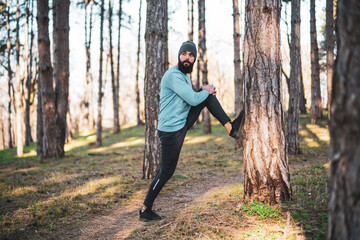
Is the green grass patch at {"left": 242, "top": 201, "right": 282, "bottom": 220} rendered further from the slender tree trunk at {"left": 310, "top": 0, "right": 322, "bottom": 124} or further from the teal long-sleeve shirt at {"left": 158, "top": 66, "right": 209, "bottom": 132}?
the slender tree trunk at {"left": 310, "top": 0, "right": 322, "bottom": 124}

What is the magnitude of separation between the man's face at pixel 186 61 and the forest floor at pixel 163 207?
2.12m

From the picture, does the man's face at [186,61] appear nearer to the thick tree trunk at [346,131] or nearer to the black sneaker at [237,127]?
the black sneaker at [237,127]

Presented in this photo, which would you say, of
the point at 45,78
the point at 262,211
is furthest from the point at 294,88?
the point at 45,78

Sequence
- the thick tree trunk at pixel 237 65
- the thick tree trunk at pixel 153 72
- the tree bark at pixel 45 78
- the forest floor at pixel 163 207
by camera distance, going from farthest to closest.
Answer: the thick tree trunk at pixel 237 65 < the tree bark at pixel 45 78 < the thick tree trunk at pixel 153 72 < the forest floor at pixel 163 207

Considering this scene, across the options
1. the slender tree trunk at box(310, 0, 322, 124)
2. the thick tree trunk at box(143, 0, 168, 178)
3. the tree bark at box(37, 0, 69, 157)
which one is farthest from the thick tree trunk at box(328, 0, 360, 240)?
the slender tree trunk at box(310, 0, 322, 124)

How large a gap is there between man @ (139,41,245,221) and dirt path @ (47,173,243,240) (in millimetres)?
497

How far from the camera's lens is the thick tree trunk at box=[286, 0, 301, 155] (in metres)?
8.12

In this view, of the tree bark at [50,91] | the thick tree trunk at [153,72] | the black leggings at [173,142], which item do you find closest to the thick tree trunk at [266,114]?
the black leggings at [173,142]

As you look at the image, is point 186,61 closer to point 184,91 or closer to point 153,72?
point 184,91

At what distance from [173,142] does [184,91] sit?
2.45 ft

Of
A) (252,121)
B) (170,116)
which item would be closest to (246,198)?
(252,121)

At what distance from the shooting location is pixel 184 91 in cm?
367

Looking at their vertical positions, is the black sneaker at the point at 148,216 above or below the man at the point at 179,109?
below

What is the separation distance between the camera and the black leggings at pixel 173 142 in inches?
150
